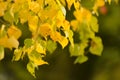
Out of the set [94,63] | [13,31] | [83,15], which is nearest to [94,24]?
[83,15]

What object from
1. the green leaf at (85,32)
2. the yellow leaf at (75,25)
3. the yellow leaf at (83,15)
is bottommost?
the green leaf at (85,32)

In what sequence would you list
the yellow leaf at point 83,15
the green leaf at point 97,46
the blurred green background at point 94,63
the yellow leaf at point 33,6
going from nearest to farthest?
the yellow leaf at point 33,6, the yellow leaf at point 83,15, the green leaf at point 97,46, the blurred green background at point 94,63

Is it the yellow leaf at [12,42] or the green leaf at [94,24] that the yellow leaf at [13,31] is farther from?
the green leaf at [94,24]

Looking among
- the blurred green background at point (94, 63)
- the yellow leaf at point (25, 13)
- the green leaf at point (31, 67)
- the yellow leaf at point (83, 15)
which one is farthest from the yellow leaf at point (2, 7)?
the blurred green background at point (94, 63)

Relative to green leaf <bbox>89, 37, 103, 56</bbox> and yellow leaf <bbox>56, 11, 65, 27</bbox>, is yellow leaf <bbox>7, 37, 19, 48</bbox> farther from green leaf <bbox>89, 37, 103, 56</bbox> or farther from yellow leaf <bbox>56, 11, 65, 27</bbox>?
green leaf <bbox>89, 37, 103, 56</bbox>

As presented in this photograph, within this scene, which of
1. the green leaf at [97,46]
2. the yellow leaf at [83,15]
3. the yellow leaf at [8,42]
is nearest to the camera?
the yellow leaf at [8,42]

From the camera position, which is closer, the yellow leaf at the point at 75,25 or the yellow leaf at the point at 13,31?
the yellow leaf at the point at 13,31

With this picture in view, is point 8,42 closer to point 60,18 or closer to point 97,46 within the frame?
point 60,18

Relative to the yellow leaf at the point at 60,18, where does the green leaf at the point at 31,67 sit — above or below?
below

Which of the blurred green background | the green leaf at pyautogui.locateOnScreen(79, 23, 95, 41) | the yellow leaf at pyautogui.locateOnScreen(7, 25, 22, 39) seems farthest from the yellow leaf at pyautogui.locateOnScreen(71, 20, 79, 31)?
the blurred green background

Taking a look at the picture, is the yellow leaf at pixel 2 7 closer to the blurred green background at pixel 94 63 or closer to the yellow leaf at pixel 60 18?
the yellow leaf at pixel 60 18
